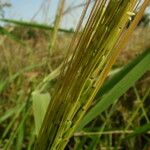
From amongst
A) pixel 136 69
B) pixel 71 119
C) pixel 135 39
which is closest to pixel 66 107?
pixel 71 119

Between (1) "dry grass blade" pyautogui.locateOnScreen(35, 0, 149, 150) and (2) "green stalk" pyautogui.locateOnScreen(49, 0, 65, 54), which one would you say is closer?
(1) "dry grass blade" pyautogui.locateOnScreen(35, 0, 149, 150)

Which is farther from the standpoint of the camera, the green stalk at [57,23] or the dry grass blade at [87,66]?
the green stalk at [57,23]

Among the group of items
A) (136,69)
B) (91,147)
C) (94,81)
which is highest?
(94,81)

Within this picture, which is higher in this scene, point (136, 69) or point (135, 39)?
point (136, 69)

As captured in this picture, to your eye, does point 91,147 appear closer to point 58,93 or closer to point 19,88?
point 58,93

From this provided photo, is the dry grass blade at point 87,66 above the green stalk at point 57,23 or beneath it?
above

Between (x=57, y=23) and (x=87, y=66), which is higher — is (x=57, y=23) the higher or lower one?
the lower one

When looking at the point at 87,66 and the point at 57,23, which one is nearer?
the point at 87,66

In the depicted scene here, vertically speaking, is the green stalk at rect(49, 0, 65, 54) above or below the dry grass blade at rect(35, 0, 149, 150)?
below
